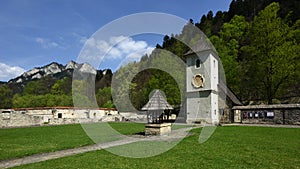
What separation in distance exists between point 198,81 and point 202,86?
88 centimetres

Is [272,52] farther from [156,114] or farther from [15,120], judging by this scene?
[15,120]

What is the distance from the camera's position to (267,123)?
82.4ft

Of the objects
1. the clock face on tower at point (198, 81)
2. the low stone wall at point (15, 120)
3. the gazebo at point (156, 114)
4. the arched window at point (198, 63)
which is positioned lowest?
the low stone wall at point (15, 120)

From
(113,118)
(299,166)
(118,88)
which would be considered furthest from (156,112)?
(118,88)

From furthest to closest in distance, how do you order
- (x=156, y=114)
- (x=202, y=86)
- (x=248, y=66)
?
(x=248, y=66), (x=202, y=86), (x=156, y=114)

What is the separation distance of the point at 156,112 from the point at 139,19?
6.45 m

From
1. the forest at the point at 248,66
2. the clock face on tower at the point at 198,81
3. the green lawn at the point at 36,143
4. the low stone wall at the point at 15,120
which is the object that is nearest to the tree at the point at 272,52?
the forest at the point at 248,66

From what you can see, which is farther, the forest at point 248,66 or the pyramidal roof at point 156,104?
the forest at point 248,66

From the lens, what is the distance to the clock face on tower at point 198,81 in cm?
2691

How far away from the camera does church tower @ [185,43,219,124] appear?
26.2m

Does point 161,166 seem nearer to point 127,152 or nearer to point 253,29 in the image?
point 127,152

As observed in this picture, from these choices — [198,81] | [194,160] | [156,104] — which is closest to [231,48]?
[198,81]

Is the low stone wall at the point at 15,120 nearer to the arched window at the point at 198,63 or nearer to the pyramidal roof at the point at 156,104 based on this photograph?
the pyramidal roof at the point at 156,104

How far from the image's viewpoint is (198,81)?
27.3 meters
